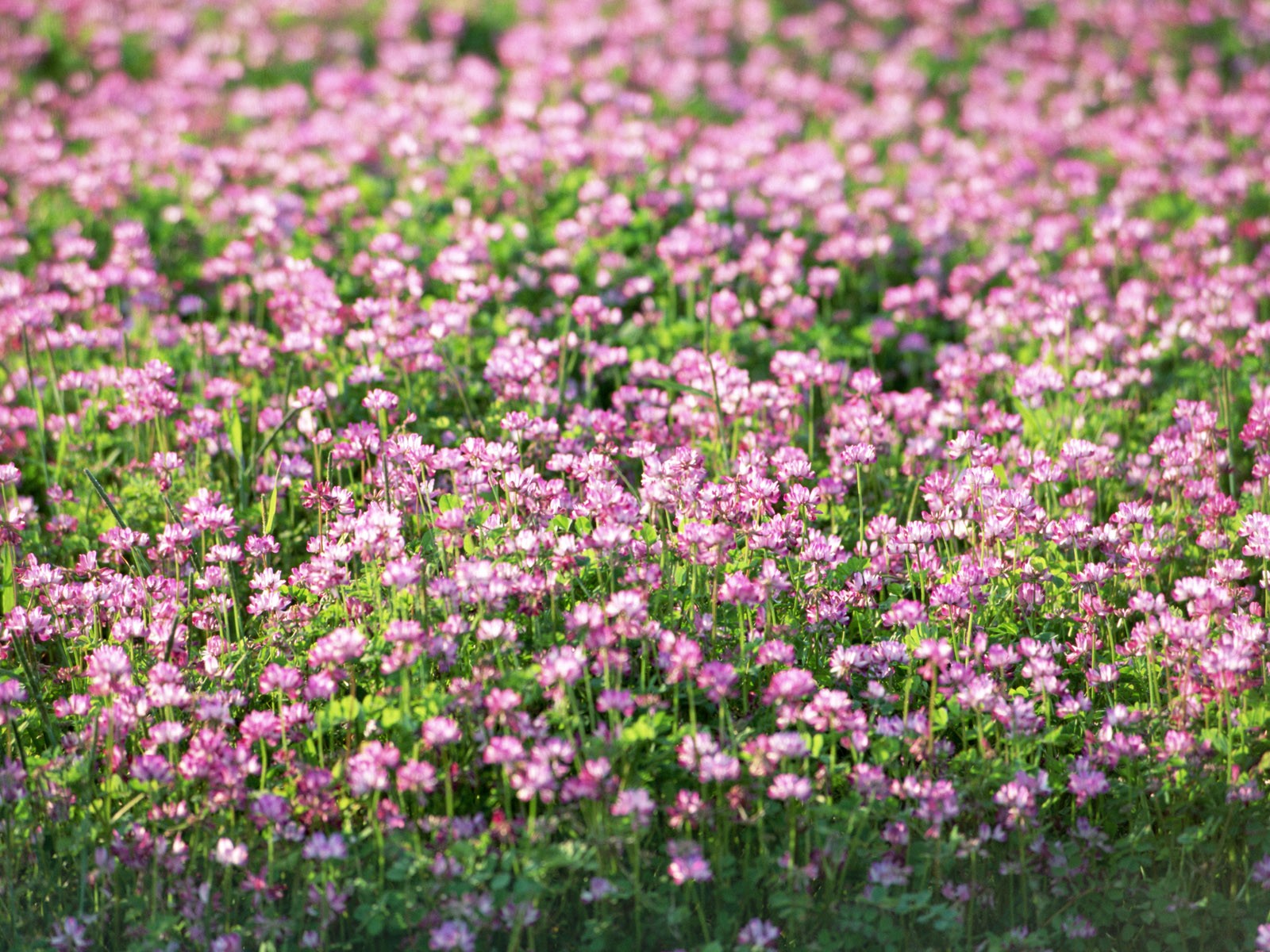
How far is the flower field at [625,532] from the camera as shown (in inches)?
146

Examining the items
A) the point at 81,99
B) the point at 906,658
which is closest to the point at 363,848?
the point at 906,658

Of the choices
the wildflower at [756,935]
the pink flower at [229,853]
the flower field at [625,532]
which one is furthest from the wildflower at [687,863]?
the pink flower at [229,853]

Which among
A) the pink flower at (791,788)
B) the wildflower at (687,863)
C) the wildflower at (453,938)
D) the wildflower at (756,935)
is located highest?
the pink flower at (791,788)

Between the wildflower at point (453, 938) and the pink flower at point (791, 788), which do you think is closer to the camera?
the wildflower at point (453, 938)

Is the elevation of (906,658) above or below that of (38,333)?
below

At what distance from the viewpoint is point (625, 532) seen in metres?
4.12

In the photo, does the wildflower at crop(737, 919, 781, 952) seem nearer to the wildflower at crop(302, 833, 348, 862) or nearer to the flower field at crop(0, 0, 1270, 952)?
the flower field at crop(0, 0, 1270, 952)

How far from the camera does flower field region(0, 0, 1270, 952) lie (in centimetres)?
372

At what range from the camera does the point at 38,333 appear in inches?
254

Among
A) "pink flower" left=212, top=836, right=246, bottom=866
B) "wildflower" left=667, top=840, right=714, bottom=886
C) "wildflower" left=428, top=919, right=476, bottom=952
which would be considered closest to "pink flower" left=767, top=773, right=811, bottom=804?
"wildflower" left=667, top=840, right=714, bottom=886

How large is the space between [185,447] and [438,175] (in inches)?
112

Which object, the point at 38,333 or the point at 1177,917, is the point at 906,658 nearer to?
the point at 1177,917

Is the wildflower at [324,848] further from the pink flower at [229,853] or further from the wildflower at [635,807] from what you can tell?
the wildflower at [635,807]

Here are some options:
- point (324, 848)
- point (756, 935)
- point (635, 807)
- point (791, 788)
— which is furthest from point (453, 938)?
point (791, 788)
